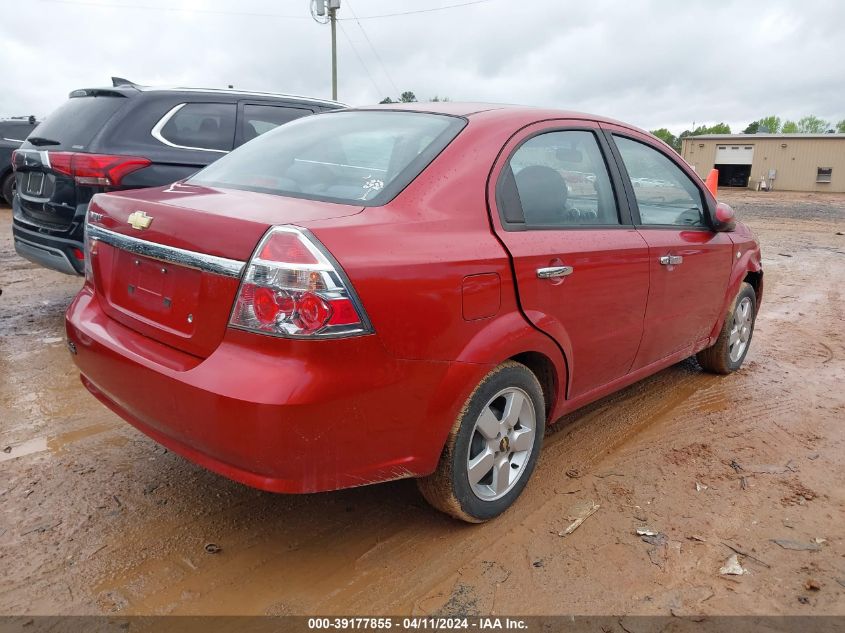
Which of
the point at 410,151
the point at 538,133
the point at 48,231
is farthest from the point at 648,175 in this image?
the point at 48,231

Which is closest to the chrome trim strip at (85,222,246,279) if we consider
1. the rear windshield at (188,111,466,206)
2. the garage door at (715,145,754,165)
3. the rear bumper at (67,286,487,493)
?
the rear bumper at (67,286,487,493)

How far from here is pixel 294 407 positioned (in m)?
1.97

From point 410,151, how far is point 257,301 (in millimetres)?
968

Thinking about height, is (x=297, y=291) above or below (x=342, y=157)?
below

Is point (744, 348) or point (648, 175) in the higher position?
point (648, 175)

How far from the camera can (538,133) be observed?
293cm

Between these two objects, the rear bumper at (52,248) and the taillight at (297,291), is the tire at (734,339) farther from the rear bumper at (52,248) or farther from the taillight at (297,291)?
the rear bumper at (52,248)

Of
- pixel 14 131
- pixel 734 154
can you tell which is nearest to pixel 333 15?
pixel 14 131

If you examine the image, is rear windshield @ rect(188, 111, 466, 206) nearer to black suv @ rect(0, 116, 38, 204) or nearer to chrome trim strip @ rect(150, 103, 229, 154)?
chrome trim strip @ rect(150, 103, 229, 154)

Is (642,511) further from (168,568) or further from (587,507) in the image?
(168,568)

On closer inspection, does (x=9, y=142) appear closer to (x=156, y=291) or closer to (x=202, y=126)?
(x=202, y=126)

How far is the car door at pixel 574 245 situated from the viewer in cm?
263

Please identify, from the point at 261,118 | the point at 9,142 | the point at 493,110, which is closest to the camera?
the point at 493,110

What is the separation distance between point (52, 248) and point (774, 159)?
4300 centimetres
